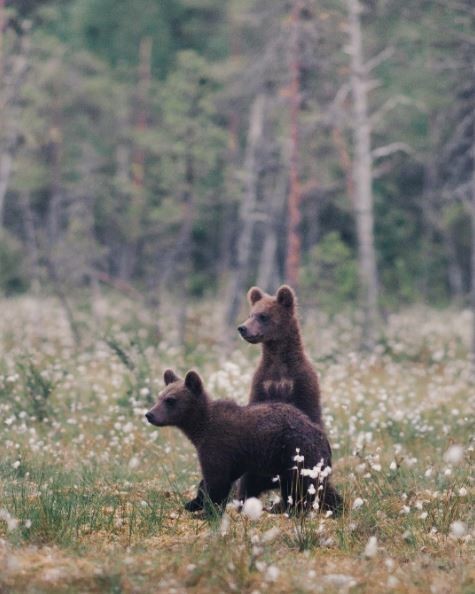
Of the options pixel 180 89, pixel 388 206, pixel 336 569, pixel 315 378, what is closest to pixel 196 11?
pixel 388 206

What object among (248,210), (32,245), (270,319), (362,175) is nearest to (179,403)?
(270,319)

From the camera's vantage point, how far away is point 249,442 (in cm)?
730

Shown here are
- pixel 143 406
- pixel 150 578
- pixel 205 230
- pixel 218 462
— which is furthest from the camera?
pixel 205 230

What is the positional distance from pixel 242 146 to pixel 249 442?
33089mm

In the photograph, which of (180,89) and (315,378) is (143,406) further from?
(180,89)

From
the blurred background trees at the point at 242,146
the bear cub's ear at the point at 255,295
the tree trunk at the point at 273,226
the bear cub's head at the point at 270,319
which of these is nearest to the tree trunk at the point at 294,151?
the blurred background trees at the point at 242,146

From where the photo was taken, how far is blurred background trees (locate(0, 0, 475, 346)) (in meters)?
21.2

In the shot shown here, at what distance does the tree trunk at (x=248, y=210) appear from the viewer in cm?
2433

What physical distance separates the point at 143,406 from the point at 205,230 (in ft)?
102

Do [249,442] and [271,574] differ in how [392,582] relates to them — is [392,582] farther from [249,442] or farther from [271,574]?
[249,442]

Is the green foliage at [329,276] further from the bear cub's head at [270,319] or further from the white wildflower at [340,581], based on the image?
the white wildflower at [340,581]

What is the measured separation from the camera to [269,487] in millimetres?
7750

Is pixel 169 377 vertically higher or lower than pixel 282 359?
lower

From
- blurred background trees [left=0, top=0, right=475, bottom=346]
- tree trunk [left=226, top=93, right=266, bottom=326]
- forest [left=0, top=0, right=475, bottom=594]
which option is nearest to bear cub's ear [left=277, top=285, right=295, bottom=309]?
forest [left=0, top=0, right=475, bottom=594]
